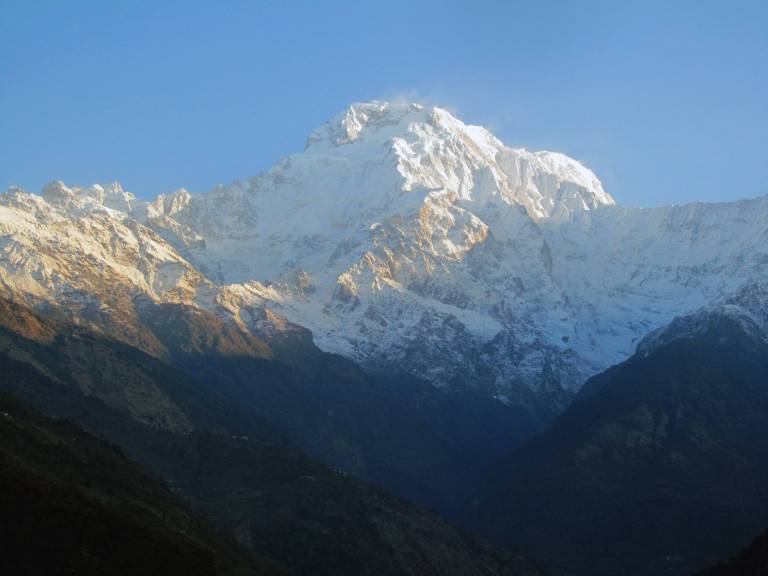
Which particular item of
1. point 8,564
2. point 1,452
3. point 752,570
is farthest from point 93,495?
point 752,570

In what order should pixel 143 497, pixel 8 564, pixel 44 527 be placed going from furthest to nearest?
pixel 143 497
pixel 44 527
pixel 8 564

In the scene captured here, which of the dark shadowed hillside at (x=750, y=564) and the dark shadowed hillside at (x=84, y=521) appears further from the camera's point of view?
the dark shadowed hillside at (x=750, y=564)

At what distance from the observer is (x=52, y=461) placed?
17975 centimetres

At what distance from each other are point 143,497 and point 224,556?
54.7ft

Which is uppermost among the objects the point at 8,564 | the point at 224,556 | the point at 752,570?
the point at 752,570

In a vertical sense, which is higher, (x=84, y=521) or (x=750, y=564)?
(x=750, y=564)

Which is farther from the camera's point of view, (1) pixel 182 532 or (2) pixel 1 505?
(1) pixel 182 532

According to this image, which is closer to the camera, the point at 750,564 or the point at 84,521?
the point at 84,521

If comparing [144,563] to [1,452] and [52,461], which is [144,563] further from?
[52,461]

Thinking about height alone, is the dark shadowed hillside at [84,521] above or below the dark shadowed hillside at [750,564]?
below

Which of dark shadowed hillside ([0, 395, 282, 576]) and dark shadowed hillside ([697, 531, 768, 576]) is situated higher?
dark shadowed hillside ([697, 531, 768, 576])

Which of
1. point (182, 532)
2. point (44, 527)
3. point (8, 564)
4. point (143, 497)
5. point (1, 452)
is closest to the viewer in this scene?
point (8, 564)

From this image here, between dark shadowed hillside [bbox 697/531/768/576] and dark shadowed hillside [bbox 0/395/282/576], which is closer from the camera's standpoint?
dark shadowed hillside [bbox 0/395/282/576]

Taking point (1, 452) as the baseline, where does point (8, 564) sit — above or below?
below
